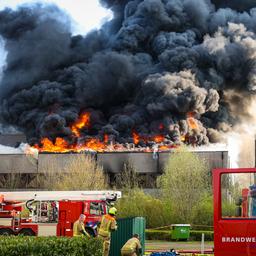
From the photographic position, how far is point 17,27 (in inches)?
3647

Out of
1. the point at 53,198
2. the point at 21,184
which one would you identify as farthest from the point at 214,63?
the point at 53,198

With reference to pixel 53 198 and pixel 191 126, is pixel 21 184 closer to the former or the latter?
pixel 191 126

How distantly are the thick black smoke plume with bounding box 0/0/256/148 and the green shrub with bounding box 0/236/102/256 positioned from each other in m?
61.3

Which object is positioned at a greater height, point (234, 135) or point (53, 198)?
point (234, 135)

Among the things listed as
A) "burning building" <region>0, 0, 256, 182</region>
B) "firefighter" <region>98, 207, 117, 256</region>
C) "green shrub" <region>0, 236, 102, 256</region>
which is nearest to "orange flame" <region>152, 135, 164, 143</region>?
"burning building" <region>0, 0, 256, 182</region>

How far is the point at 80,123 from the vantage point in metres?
84.0

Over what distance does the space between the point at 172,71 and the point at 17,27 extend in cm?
2795

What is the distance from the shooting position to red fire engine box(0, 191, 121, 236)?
111 feet

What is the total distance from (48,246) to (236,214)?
4.39 meters

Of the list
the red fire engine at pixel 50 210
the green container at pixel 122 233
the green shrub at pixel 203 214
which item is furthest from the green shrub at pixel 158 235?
the green container at pixel 122 233

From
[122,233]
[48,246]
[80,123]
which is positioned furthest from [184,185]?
[80,123]

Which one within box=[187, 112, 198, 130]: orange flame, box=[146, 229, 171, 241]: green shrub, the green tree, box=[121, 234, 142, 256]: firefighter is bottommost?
box=[146, 229, 171, 241]: green shrub

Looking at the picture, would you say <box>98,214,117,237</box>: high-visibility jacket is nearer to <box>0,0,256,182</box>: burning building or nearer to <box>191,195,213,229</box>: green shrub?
<box>191,195,213,229</box>: green shrub

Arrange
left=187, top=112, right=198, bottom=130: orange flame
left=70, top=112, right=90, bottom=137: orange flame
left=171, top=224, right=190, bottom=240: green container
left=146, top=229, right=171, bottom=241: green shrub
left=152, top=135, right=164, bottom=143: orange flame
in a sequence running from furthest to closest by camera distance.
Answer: left=70, top=112, right=90, bottom=137: orange flame, left=187, top=112, right=198, bottom=130: orange flame, left=152, top=135, right=164, bottom=143: orange flame, left=146, top=229, right=171, bottom=241: green shrub, left=171, top=224, right=190, bottom=240: green container
